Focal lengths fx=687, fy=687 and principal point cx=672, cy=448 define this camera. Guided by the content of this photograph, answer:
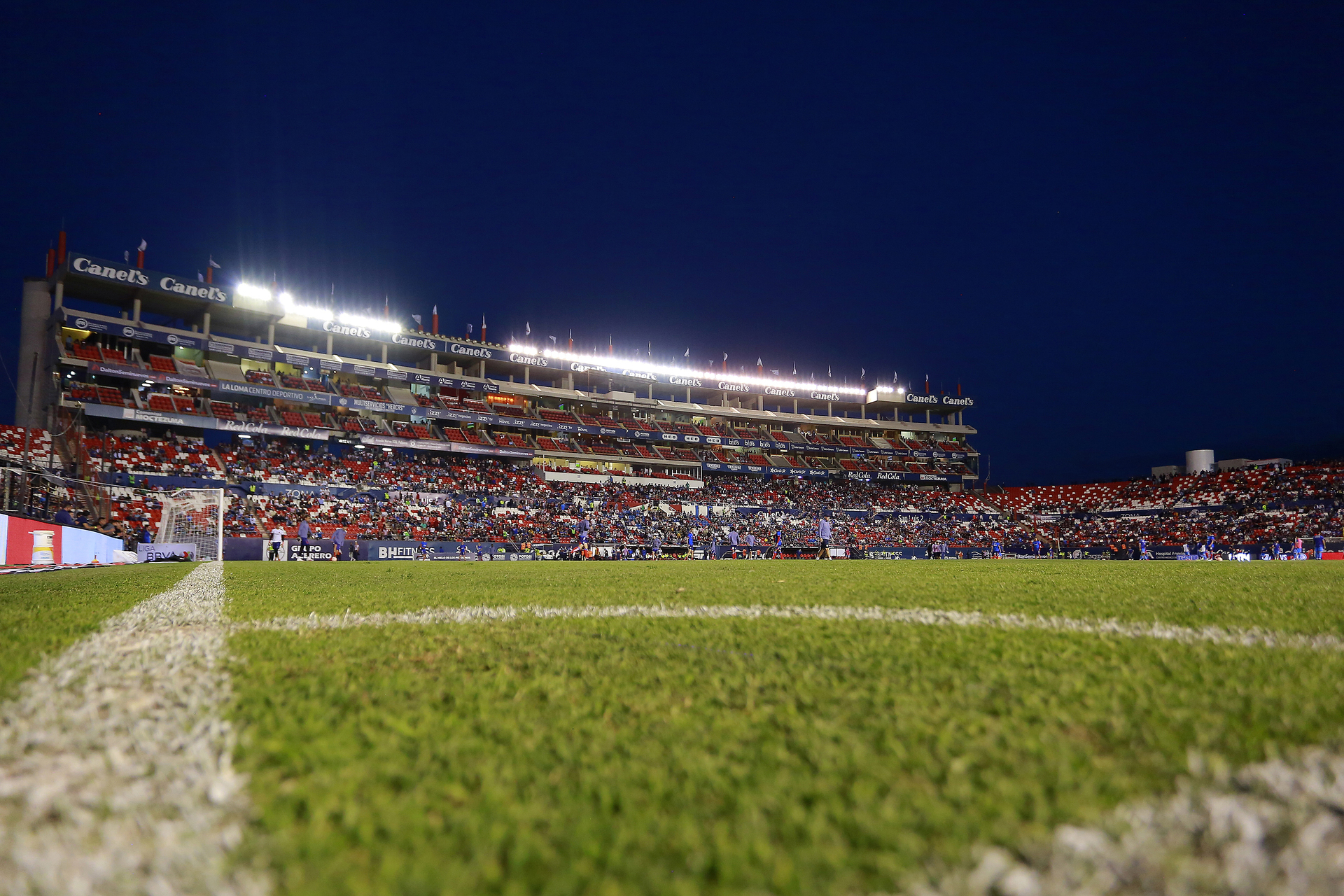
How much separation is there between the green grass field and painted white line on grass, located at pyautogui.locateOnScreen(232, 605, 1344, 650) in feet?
1.11

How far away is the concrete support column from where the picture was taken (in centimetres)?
3422

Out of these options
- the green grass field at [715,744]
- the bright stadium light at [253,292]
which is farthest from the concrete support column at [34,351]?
the green grass field at [715,744]

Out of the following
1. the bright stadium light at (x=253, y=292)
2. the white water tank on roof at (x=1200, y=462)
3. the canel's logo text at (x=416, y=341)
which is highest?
the bright stadium light at (x=253, y=292)

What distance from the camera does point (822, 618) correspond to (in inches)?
197

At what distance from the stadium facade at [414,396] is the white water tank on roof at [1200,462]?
631 inches

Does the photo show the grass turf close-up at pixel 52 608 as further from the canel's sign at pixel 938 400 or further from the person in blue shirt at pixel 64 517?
→ the canel's sign at pixel 938 400

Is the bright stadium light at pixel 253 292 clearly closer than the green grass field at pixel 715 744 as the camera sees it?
No

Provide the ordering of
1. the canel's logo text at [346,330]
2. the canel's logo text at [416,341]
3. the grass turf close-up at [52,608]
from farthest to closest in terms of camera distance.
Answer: the canel's logo text at [416,341] → the canel's logo text at [346,330] → the grass turf close-up at [52,608]

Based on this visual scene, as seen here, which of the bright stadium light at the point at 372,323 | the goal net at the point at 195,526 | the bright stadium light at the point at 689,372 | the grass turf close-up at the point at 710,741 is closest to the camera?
the grass turf close-up at the point at 710,741

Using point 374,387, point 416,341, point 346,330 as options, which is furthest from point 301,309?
point 416,341

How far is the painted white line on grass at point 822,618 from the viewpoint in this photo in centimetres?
389

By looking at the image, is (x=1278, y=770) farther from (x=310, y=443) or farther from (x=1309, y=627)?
(x=310, y=443)

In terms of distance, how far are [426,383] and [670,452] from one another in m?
18.5

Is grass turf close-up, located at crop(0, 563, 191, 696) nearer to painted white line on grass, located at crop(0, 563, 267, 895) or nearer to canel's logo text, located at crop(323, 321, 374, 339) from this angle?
painted white line on grass, located at crop(0, 563, 267, 895)
